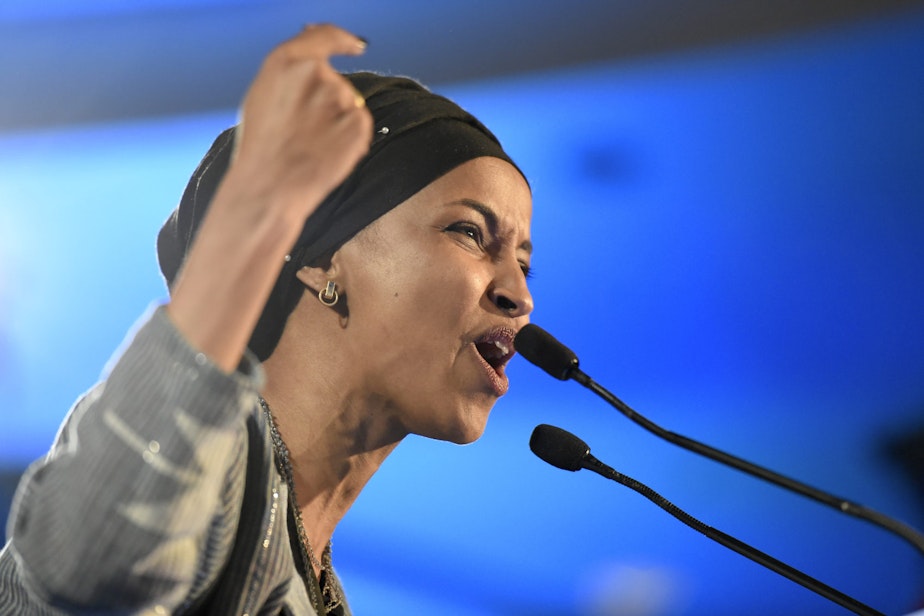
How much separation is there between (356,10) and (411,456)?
34.7 inches

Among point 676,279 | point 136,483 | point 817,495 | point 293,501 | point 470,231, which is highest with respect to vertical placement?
point 676,279

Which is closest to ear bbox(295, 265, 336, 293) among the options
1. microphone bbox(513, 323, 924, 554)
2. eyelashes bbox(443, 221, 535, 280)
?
eyelashes bbox(443, 221, 535, 280)

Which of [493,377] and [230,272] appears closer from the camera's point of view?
[230,272]

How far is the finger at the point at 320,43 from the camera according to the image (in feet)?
2.70

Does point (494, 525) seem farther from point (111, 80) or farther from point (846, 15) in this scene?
point (846, 15)

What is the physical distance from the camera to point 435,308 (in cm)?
141

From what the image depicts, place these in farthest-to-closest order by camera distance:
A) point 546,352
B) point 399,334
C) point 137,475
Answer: point 399,334 → point 546,352 → point 137,475

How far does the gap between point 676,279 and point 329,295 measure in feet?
3.20

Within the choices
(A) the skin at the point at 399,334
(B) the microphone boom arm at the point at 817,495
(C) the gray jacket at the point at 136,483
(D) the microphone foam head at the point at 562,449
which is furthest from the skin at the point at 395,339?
(C) the gray jacket at the point at 136,483

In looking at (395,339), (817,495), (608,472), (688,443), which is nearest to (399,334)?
(395,339)

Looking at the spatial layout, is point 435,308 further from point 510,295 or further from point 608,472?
point 608,472

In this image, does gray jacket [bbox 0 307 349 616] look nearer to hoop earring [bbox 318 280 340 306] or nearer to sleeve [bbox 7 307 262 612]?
sleeve [bbox 7 307 262 612]

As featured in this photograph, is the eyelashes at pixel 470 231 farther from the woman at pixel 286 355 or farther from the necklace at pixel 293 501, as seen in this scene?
the necklace at pixel 293 501

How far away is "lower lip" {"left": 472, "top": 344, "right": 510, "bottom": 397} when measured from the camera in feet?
4.67
